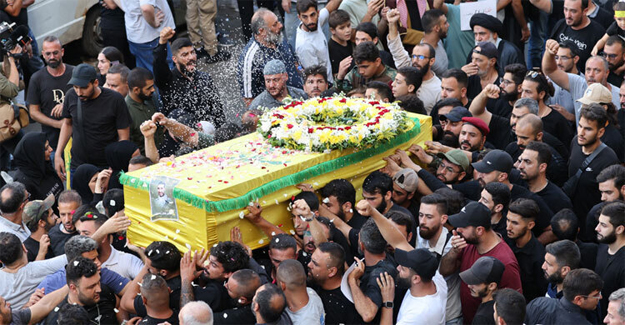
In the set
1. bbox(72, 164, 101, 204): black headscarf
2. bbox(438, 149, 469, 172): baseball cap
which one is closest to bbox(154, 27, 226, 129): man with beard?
bbox(72, 164, 101, 204): black headscarf

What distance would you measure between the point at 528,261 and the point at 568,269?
0.63 m

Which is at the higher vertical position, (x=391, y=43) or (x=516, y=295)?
(x=516, y=295)

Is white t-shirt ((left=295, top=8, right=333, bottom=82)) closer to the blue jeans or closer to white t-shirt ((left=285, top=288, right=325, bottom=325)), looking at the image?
the blue jeans

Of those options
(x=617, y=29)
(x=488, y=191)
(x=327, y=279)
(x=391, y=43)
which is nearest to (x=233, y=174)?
(x=327, y=279)

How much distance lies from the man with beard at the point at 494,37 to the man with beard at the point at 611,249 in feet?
12.9

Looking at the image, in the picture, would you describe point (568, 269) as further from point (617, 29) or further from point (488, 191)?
point (617, 29)

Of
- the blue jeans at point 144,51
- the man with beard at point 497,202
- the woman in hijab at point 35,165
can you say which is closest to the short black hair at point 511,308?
the man with beard at point 497,202

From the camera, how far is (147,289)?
6.30m

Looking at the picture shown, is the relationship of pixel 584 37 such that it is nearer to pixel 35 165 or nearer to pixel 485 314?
pixel 485 314

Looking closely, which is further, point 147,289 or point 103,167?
point 103,167

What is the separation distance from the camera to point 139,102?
949 cm

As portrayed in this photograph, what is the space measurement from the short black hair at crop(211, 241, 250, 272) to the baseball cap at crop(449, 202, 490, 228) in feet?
5.59

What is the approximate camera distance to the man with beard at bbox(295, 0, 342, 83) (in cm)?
1094

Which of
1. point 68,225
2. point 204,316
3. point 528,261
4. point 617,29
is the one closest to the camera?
point 204,316
